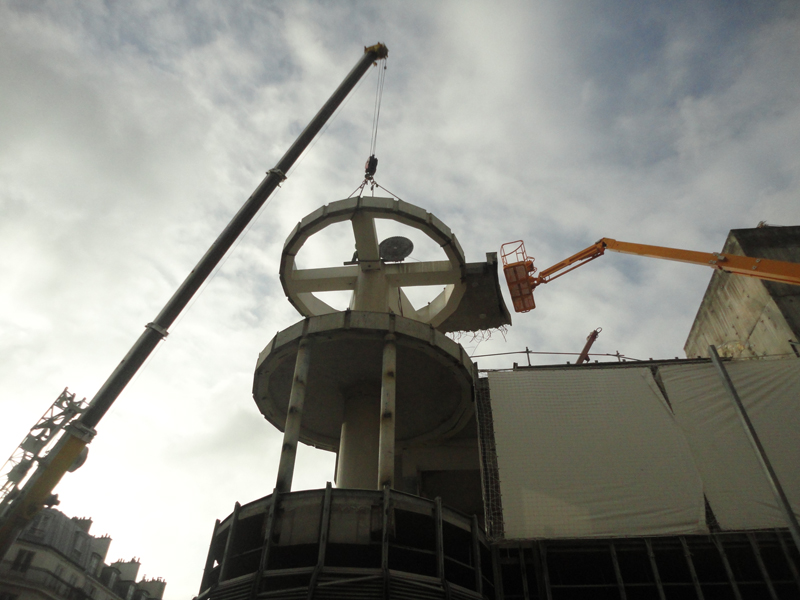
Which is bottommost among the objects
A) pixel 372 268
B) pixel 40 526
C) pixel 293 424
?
pixel 293 424

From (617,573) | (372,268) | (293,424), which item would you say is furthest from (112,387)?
(617,573)

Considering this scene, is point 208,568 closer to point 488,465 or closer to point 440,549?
point 440,549

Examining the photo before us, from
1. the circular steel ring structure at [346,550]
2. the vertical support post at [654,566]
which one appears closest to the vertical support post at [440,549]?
the circular steel ring structure at [346,550]

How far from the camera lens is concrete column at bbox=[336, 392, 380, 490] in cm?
1925

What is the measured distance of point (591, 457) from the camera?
18.5 m

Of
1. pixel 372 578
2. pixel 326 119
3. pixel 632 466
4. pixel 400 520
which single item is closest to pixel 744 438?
pixel 632 466

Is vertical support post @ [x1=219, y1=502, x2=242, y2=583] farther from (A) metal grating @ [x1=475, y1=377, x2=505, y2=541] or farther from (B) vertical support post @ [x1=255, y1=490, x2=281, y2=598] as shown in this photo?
(A) metal grating @ [x1=475, y1=377, x2=505, y2=541]

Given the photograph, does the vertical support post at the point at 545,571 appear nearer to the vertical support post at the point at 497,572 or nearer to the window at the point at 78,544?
the vertical support post at the point at 497,572

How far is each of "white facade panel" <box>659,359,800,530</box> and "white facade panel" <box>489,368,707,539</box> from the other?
0.63 metres

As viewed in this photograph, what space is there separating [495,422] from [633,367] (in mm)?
6654

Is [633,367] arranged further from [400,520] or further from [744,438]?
[400,520]

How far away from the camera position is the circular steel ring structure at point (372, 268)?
22.7m

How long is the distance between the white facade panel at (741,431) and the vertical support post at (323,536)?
12.1 m

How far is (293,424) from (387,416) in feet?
9.93
